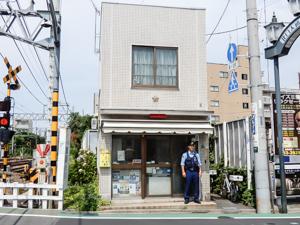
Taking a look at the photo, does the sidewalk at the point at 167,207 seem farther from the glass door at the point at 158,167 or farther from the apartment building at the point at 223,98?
the apartment building at the point at 223,98

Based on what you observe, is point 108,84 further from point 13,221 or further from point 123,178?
point 13,221

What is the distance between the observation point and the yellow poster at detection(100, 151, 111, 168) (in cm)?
1133

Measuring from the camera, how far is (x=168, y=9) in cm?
1266

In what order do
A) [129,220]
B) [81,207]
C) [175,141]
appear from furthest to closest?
[175,141]
[81,207]
[129,220]

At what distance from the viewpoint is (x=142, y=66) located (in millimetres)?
12375

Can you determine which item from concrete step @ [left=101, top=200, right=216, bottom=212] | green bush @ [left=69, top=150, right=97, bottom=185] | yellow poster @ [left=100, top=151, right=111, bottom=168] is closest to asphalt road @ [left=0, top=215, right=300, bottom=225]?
concrete step @ [left=101, top=200, right=216, bottom=212]

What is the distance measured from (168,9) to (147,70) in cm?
236

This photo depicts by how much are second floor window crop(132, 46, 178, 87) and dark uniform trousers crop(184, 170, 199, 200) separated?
3164 mm

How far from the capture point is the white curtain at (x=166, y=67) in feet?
40.9

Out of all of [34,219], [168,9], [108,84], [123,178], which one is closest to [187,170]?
[123,178]

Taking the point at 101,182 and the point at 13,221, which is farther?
the point at 101,182

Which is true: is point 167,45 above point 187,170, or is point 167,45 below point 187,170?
above

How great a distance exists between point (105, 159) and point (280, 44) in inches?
Result: 256

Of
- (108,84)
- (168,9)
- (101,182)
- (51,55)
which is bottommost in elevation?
(101,182)
